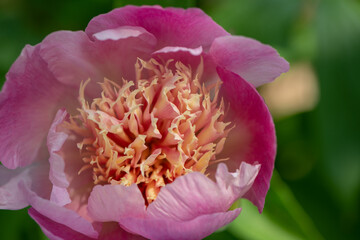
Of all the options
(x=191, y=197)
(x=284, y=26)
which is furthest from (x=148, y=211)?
(x=284, y=26)

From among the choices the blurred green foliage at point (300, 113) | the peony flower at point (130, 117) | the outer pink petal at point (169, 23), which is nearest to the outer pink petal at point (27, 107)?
the peony flower at point (130, 117)

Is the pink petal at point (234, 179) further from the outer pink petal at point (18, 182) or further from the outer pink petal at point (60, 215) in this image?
the outer pink petal at point (18, 182)

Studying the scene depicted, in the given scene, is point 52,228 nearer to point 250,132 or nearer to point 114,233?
point 114,233

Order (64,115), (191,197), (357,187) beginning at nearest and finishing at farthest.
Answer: (191,197) < (64,115) < (357,187)

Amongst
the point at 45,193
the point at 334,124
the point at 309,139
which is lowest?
the point at 309,139

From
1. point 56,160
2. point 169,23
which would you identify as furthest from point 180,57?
point 56,160

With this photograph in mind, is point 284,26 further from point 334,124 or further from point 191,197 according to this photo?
point 191,197

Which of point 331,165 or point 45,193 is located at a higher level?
point 45,193

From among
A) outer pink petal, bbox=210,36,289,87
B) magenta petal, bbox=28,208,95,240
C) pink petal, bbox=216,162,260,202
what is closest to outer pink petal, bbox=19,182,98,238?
magenta petal, bbox=28,208,95,240
